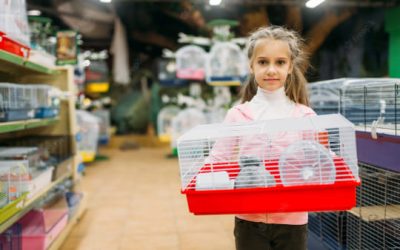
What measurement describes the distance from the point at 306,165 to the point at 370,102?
1565mm

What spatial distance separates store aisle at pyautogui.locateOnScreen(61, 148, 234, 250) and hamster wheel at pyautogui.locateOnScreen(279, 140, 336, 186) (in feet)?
6.07

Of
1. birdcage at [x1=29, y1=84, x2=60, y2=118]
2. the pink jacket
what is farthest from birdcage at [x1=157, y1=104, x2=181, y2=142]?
the pink jacket

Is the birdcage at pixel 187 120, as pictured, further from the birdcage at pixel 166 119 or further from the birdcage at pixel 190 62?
the birdcage at pixel 166 119

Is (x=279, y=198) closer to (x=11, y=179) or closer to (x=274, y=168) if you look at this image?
(x=274, y=168)

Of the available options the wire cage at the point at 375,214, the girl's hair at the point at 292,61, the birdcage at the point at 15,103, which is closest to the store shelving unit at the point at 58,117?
the birdcage at the point at 15,103

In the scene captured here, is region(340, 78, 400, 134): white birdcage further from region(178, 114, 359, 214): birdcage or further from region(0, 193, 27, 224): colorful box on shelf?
region(0, 193, 27, 224): colorful box on shelf

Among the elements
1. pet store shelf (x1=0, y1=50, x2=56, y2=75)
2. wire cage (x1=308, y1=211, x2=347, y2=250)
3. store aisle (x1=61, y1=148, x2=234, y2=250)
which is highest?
pet store shelf (x1=0, y1=50, x2=56, y2=75)

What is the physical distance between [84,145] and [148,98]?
3647 millimetres

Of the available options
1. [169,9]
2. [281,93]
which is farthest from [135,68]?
[281,93]

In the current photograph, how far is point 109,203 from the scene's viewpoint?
14.3ft

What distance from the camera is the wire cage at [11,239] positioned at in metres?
2.54

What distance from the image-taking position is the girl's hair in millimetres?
1562

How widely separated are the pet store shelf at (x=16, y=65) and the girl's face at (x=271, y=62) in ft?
4.30

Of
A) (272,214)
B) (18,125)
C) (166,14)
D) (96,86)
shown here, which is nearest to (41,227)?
(18,125)
